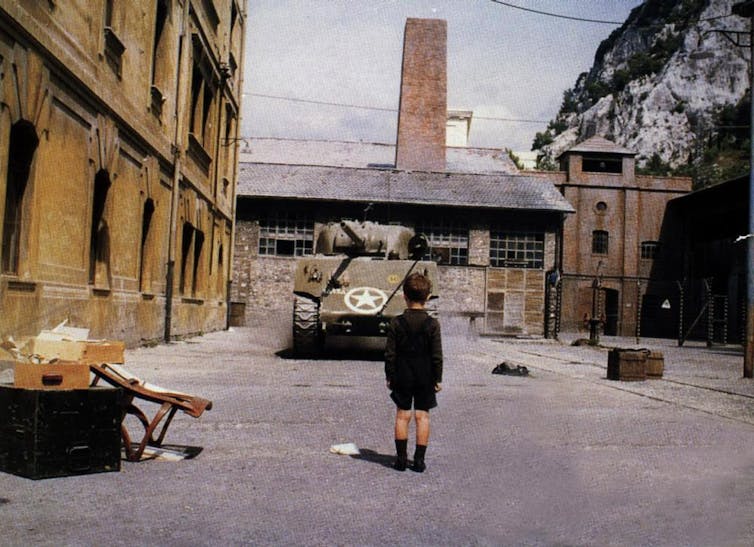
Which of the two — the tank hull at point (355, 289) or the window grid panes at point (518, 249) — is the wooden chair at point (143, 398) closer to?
the tank hull at point (355, 289)

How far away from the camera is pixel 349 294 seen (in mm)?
14039

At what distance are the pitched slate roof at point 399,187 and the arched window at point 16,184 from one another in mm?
23067

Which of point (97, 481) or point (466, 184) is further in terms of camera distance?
point (466, 184)

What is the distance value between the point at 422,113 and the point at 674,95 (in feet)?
177

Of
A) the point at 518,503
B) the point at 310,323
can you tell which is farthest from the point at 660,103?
the point at 518,503

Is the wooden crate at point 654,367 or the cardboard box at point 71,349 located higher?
the cardboard box at point 71,349

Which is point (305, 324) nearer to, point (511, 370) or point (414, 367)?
point (511, 370)

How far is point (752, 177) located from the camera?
13.6 m

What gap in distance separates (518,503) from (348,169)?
108ft

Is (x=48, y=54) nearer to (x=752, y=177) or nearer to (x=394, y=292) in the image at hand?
(x=394, y=292)

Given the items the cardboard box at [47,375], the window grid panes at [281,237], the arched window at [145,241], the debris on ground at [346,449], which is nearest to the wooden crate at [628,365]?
the debris on ground at [346,449]

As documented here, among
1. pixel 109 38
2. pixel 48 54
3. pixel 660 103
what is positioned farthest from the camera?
pixel 660 103

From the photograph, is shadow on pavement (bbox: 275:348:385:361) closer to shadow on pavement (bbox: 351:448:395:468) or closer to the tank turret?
the tank turret

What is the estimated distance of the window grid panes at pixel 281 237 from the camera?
111ft
